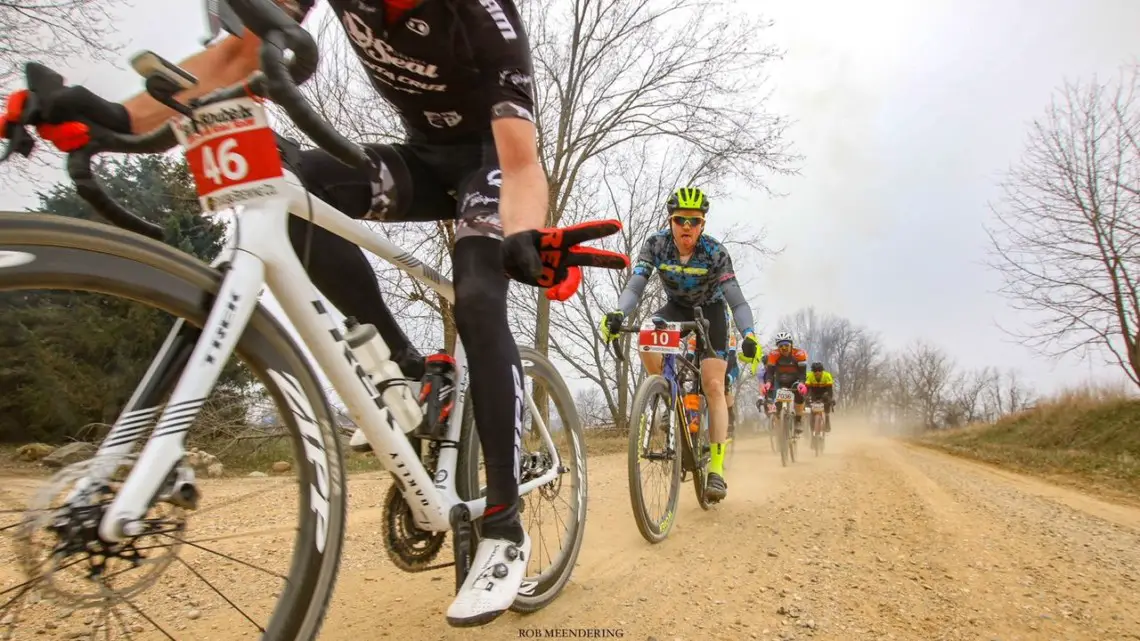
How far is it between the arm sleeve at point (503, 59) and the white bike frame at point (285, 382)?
1.74 feet

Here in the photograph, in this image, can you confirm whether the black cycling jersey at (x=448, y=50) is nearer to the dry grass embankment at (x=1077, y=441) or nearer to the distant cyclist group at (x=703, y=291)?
the distant cyclist group at (x=703, y=291)

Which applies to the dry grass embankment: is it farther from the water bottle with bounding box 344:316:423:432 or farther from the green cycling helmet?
the water bottle with bounding box 344:316:423:432

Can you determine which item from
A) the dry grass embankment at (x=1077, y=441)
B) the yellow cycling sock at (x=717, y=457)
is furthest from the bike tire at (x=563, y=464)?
the dry grass embankment at (x=1077, y=441)

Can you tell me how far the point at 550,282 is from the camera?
1579 mm

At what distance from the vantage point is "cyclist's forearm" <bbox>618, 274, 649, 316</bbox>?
4707mm

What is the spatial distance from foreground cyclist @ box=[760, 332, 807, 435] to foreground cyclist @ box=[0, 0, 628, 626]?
38.0 ft

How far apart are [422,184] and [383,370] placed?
Result: 2.43 feet

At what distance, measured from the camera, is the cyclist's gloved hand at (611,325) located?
13.9 feet

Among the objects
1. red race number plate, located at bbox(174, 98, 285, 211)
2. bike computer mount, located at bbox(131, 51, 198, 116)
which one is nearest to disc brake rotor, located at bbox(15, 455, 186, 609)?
red race number plate, located at bbox(174, 98, 285, 211)

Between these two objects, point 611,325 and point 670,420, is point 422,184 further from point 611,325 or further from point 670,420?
point 670,420

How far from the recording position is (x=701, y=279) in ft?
16.4

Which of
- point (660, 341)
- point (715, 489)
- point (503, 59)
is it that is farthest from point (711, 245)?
point (503, 59)

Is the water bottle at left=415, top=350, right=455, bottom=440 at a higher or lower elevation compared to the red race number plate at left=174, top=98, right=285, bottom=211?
lower

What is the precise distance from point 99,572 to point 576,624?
5.14ft
